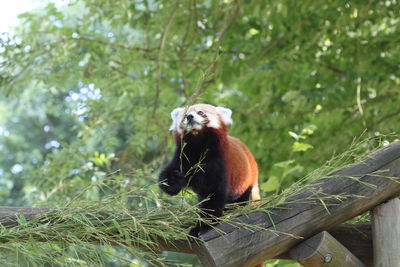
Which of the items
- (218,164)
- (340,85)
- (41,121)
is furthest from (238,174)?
(41,121)

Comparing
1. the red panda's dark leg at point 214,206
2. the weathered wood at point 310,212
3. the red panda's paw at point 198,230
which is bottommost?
the red panda's dark leg at point 214,206

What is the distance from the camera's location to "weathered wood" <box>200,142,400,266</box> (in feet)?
6.28

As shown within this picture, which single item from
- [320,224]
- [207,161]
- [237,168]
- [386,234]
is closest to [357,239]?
[386,234]

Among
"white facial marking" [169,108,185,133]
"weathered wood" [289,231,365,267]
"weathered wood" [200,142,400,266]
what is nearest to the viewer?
"weathered wood" [200,142,400,266]

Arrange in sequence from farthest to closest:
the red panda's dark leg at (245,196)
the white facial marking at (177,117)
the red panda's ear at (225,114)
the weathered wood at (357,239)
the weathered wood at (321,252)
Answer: the red panda's dark leg at (245,196) < the red panda's ear at (225,114) < the white facial marking at (177,117) < the weathered wood at (357,239) < the weathered wood at (321,252)

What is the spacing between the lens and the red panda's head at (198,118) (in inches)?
91.7

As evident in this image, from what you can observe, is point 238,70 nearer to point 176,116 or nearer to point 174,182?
point 176,116

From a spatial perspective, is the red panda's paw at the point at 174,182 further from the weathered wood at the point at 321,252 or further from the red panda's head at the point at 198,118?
the weathered wood at the point at 321,252

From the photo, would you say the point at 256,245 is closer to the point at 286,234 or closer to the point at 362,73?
the point at 286,234

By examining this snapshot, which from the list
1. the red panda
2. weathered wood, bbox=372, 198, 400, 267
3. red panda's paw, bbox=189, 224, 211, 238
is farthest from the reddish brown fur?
weathered wood, bbox=372, 198, 400, 267

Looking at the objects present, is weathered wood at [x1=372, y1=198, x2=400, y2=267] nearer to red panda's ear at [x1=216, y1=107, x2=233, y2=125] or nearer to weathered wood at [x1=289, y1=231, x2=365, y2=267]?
weathered wood at [x1=289, y1=231, x2=365, y2=267]

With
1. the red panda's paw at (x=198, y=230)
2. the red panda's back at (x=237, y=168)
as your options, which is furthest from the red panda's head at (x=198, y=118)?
the red panda's paw at (x=198, y=230)

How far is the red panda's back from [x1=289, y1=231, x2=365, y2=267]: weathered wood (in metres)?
0.48

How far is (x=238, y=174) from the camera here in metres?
2.48
